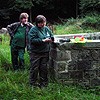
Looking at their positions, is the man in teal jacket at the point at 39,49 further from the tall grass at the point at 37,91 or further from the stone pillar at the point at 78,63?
the stone pillar at the point at 78,63

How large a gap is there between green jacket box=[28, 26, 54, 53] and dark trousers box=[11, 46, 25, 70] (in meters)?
1.18

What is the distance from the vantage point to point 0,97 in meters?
5.77

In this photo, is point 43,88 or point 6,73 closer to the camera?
→ point 43,88

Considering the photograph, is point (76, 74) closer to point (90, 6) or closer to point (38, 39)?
point (38, 39)

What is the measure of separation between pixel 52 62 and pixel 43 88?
0.85m

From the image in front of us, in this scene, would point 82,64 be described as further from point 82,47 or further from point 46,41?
point 46,41

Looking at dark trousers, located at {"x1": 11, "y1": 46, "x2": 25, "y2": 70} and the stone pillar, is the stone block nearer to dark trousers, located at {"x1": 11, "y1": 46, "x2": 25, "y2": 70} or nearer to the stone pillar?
the stone pillar

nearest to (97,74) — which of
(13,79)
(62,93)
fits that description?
(62,93)

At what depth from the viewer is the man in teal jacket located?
593 centimetres

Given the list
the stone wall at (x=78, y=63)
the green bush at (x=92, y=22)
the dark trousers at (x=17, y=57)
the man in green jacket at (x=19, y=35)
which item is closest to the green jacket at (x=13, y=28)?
the man in green jacket at (x=19, y=35)

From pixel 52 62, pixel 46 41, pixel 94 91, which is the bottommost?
pixel 94 91

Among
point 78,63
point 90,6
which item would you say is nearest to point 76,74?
point 78,63

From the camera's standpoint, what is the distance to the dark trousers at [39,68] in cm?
604

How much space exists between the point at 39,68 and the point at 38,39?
2.02 feet
